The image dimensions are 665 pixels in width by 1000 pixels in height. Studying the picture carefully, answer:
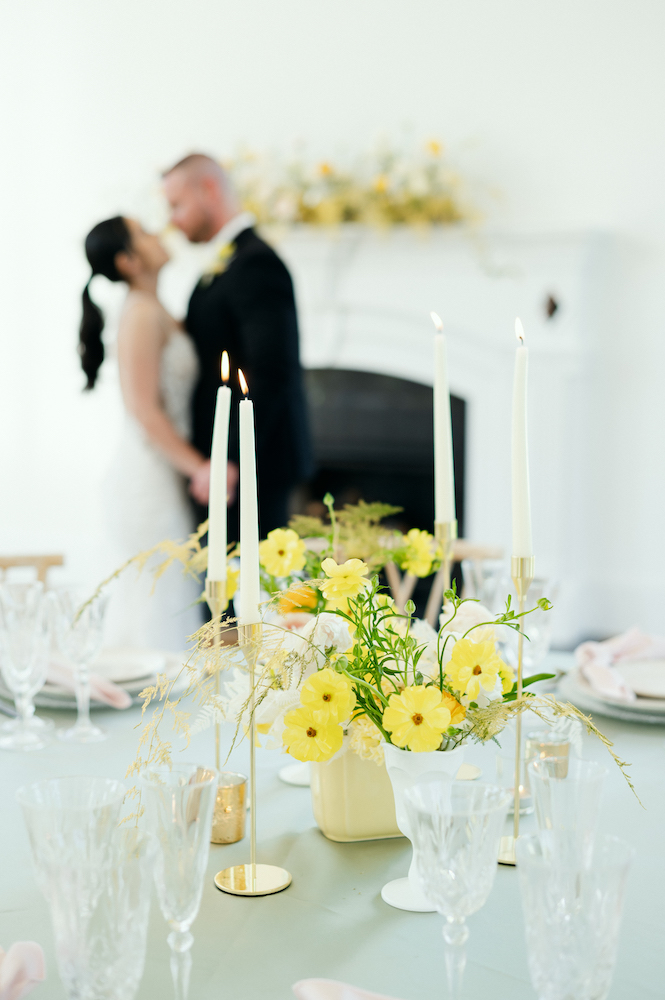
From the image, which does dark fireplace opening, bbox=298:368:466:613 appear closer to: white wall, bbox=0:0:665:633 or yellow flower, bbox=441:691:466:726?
white wall, bbox=0:0:665:633

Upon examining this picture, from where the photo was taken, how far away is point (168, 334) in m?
2.97

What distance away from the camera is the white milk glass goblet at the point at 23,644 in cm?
108

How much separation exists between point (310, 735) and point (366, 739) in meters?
0.06

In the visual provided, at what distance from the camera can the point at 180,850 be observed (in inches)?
21.6

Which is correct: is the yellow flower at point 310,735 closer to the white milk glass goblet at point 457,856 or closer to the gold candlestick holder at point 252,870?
the gold candlestick holder at point 252,870

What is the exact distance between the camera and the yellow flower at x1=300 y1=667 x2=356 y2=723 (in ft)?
2.27

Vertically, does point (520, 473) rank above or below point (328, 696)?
above

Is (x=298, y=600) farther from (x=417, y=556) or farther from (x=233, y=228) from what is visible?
(x=233, y=228)

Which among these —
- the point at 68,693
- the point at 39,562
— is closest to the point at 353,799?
the point at 68,693

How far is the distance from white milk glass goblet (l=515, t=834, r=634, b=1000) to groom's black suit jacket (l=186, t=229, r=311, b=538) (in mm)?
2412

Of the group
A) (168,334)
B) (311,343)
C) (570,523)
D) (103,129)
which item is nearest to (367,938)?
(168,334)

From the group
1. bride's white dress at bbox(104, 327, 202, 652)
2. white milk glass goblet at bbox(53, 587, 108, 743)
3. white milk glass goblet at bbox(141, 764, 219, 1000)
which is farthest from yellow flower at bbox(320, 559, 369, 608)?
bride's white dress at bbox(104, 327, 202, 652)

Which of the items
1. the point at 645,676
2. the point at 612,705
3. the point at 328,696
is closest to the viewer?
the point at 328,696

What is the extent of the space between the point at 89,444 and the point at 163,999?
3577 mm
